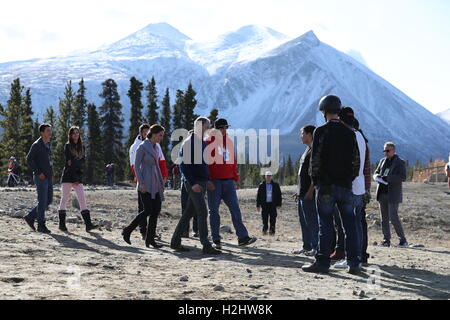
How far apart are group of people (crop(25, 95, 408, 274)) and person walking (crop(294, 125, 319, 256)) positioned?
0.02 meters

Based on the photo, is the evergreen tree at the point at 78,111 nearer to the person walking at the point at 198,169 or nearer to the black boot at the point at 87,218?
the black boot at the point at 87,218

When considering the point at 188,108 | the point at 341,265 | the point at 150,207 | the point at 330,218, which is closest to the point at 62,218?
the point at 150,207

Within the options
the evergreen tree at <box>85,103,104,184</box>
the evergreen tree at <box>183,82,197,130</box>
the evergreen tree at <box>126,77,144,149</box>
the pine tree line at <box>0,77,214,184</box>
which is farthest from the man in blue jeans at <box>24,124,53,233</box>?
the evergreen tree at <box>183,82,197,130</box>

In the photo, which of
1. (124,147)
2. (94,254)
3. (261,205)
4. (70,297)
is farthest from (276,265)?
(124,147)

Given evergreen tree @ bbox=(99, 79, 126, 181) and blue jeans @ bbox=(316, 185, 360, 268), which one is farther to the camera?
evergreen tree @ bbox=(99, 79, 126, 181)

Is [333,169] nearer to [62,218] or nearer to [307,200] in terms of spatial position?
[307,200]

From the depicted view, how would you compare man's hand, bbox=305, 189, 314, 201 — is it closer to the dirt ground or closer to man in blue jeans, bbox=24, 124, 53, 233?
the dirt ground

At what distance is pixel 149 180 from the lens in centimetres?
984

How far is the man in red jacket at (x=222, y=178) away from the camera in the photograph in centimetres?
995

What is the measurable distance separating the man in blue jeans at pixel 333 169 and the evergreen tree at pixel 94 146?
5768cm

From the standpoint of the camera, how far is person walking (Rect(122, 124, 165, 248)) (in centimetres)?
984

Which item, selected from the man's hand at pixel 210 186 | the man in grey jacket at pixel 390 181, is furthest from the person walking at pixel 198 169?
the man in grey jacket at pixel 390 181
